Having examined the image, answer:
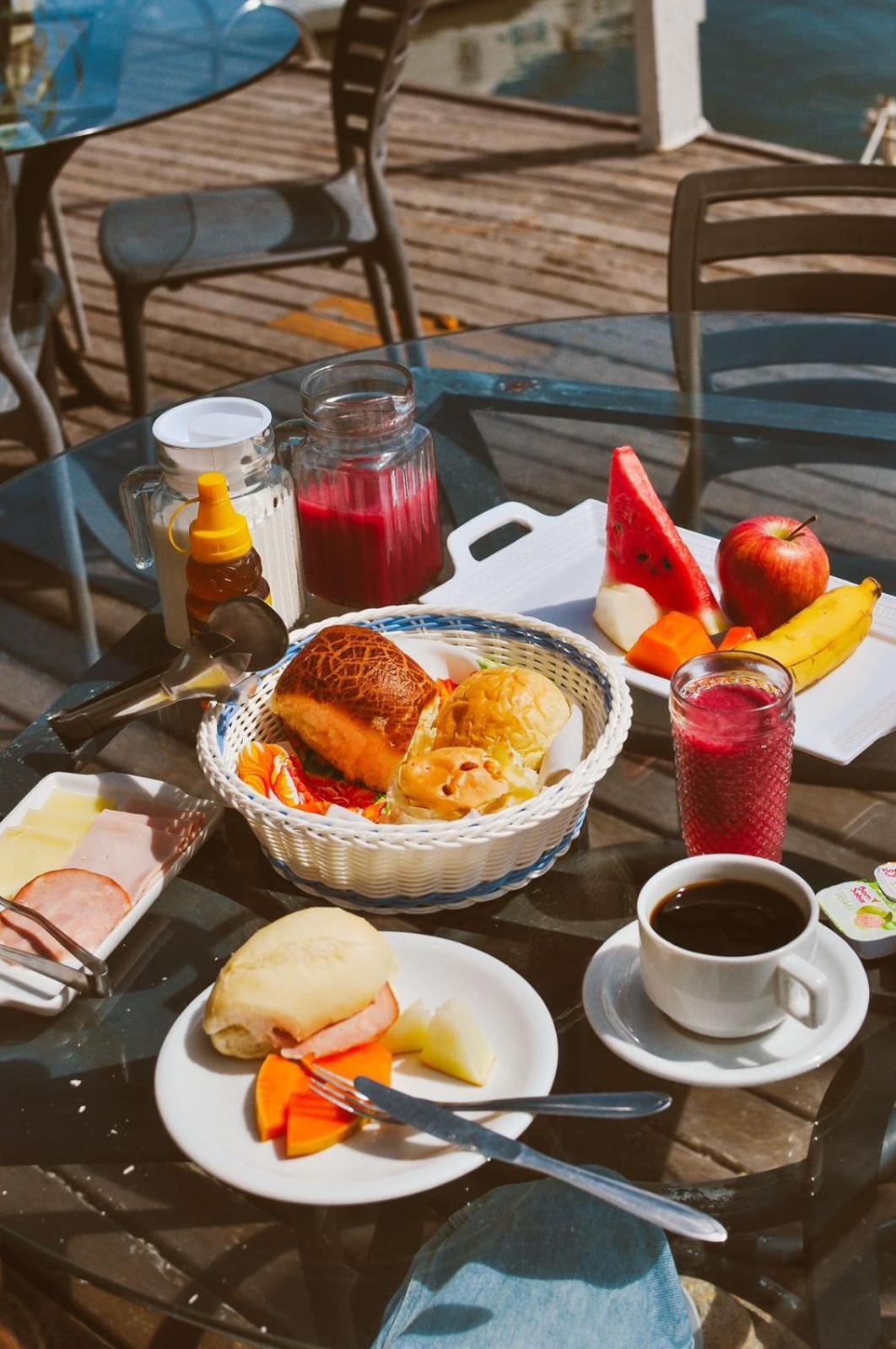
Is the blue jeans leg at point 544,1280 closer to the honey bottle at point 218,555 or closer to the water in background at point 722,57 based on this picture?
the honey bottle at point 218,555

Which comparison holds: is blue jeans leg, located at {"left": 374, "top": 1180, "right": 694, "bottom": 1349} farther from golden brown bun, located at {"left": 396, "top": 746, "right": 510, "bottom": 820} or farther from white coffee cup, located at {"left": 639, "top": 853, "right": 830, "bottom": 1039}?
golden brown bun, located at {"left": 396, "top": 746, "right": 510, "bottom": 820}

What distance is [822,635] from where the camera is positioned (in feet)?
3.72

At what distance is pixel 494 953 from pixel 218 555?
394 millimetres

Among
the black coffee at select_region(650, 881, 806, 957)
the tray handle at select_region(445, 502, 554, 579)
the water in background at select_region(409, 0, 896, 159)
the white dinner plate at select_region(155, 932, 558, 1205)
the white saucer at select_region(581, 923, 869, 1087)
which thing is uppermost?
the black coffee at select_region(650, 881, 806, 957)

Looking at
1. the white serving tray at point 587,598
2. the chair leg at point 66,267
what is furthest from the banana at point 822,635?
the chair leg at point 66,267

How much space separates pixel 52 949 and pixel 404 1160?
31 cm

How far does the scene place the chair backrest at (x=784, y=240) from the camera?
189 cm

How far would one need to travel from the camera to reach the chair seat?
2.83 meters

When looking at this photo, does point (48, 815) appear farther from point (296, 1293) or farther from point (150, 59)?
point (150, 59)

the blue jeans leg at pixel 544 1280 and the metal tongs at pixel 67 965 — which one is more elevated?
the metal tongs at pixel 67 965

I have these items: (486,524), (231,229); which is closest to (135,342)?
(231,229)

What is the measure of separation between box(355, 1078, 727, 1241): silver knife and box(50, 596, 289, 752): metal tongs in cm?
39

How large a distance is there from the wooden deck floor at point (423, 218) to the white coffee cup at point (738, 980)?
2769 millimetres

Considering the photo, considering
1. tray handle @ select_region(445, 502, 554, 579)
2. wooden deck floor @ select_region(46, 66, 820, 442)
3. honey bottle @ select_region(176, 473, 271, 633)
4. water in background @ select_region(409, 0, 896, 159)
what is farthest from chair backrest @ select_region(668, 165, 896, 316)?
water in background @ select_region(409, 0, 896, 159)
